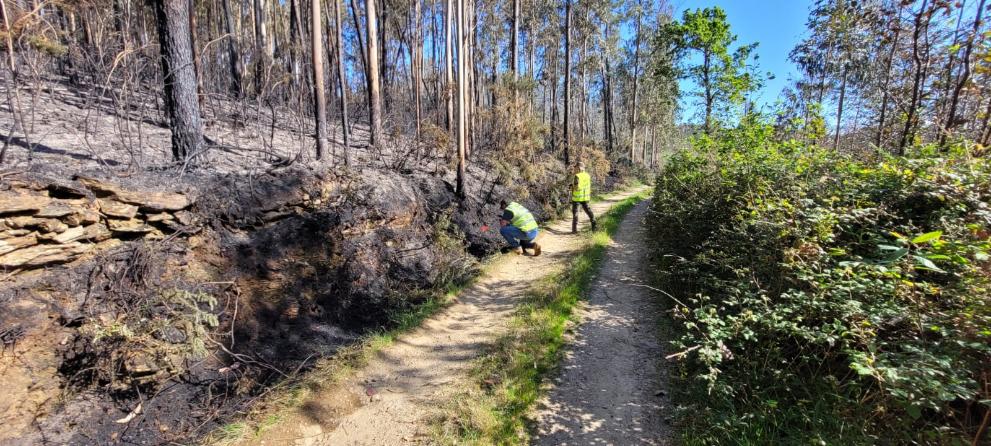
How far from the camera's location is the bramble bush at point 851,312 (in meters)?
2.00

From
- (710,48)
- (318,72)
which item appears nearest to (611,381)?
(318,72)

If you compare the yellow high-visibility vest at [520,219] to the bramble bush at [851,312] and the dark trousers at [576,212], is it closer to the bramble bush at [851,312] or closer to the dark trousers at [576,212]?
the dark trousers at [576,212]

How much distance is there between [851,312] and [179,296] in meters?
5.73

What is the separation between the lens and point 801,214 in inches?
130

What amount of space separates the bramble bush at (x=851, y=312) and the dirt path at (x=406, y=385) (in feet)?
7.80

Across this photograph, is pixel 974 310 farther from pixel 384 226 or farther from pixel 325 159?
pixel 325 159

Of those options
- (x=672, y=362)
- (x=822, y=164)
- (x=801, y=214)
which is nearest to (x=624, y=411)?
(x=672, y=362)

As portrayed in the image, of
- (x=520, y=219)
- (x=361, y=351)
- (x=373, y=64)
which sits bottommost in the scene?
(x=361, y=351)

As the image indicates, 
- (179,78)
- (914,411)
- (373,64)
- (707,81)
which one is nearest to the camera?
(914,411)

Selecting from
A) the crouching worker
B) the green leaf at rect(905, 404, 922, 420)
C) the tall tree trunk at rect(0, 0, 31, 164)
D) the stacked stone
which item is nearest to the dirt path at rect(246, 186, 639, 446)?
the crouching worker

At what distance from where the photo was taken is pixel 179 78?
5188 mm

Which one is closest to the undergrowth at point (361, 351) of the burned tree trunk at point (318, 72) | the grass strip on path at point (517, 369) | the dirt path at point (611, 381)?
the grass strip on path at point (517, 369)

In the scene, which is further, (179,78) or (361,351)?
(179,78)

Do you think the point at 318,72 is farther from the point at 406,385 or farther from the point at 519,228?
the point at 406,385
